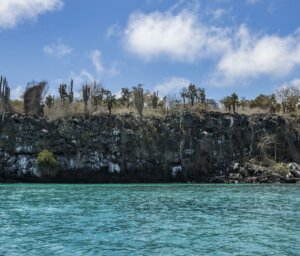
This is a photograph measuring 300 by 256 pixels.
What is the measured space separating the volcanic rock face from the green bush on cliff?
2.65 ft

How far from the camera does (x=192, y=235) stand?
62.3 feet

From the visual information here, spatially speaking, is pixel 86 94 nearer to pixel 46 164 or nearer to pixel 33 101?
pixel 33 101

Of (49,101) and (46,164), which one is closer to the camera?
(46,164)

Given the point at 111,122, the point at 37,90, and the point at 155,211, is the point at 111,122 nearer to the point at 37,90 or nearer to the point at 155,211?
the point at 37,90

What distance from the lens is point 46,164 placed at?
197ft

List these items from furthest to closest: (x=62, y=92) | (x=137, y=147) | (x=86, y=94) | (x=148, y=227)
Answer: (x=62, y=92)
(x=86, y=94)
(x=137, y=147)
(x=148, y=227)

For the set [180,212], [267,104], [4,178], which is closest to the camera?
[180,212]

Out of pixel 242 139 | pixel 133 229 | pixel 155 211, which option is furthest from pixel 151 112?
pixel 133 229

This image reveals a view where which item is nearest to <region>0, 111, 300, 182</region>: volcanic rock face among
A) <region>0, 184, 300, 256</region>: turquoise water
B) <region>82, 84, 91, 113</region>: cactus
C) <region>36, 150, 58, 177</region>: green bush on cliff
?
<region>36, 150, 58, 177</region>: green bush on cliff

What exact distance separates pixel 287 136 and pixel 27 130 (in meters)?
36.6

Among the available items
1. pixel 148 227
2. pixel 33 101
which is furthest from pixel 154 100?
pixel 148 227

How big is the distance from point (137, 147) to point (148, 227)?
44356 mm

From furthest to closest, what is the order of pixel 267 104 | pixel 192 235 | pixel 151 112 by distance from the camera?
pixel 267 104 < pixel 151 112 < pixel 192 235

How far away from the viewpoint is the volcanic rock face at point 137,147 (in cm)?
6234
